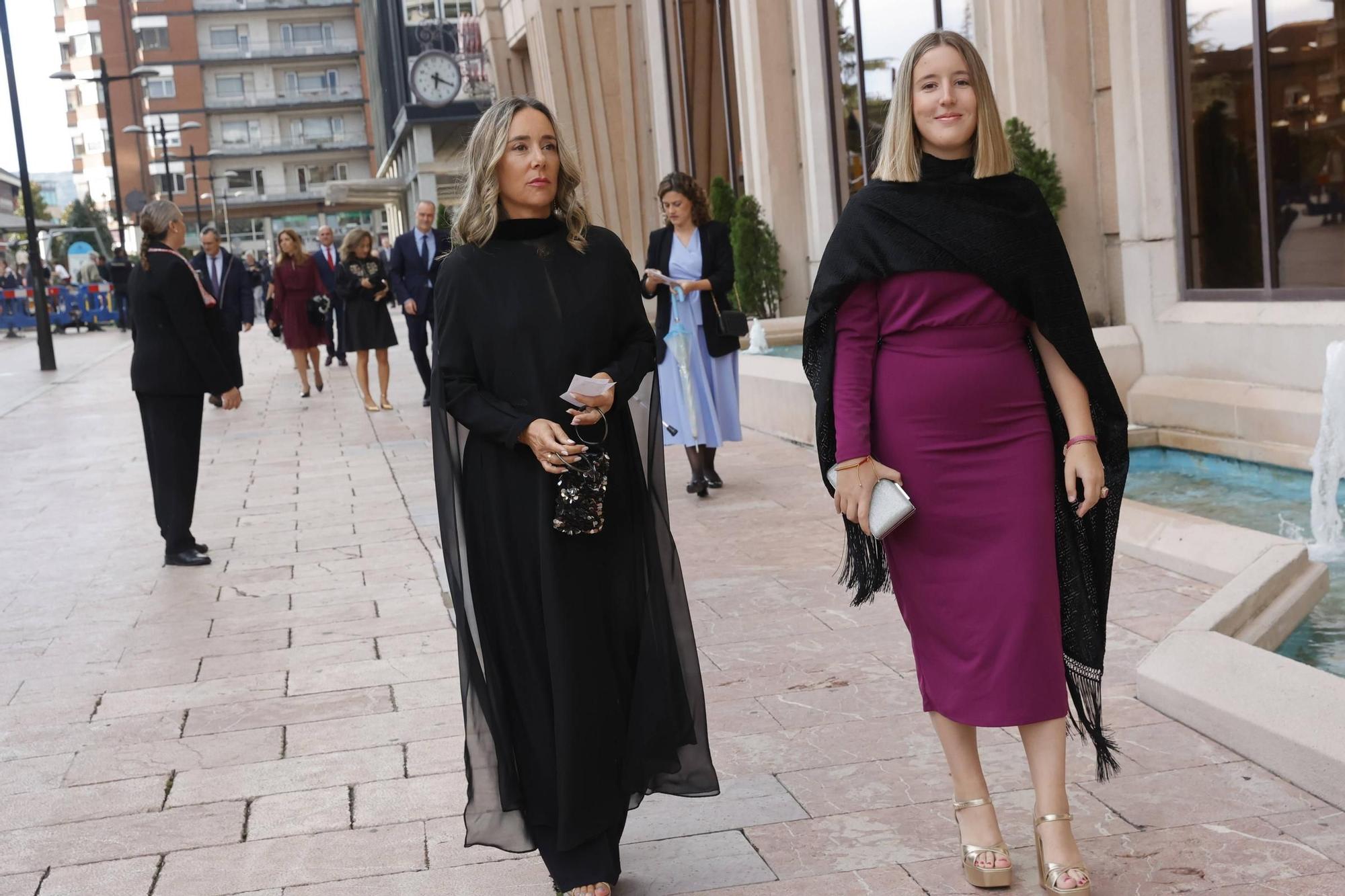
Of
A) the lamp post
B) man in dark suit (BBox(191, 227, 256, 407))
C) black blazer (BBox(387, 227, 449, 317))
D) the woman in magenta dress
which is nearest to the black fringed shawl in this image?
the woman in magenta dress

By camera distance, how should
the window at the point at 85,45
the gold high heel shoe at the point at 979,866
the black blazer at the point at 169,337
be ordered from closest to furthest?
the gold high heel shoe at the point at 979,866, the black blazer at the point at 169,337, the window at the point at 85,45

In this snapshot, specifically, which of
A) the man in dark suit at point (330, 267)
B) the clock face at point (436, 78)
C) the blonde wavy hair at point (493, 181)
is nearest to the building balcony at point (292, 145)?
the clock face at point (436, 78)

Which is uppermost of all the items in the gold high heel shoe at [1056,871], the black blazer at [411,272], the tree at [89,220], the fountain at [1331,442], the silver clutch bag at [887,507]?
the tree at [89,220]

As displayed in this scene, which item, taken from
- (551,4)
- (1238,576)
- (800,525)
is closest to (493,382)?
(1238,576)

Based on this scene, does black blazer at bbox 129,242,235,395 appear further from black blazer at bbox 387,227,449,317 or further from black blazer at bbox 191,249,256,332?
black blazer at bbox 191,249,256,332

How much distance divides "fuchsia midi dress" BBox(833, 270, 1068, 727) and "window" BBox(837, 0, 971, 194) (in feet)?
39.0

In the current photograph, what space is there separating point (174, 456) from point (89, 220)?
96363 mm

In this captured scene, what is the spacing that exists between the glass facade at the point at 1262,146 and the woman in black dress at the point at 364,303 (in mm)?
8820

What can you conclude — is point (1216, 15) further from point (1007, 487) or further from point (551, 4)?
point (551, 4)

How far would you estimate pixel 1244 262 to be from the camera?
1009cm

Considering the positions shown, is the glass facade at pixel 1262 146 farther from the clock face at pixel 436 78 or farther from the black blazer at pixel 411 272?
the clock face at pixel 436 78

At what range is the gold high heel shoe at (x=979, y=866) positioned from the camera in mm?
3479

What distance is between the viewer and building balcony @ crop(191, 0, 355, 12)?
362ft

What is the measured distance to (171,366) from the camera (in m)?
8.20
